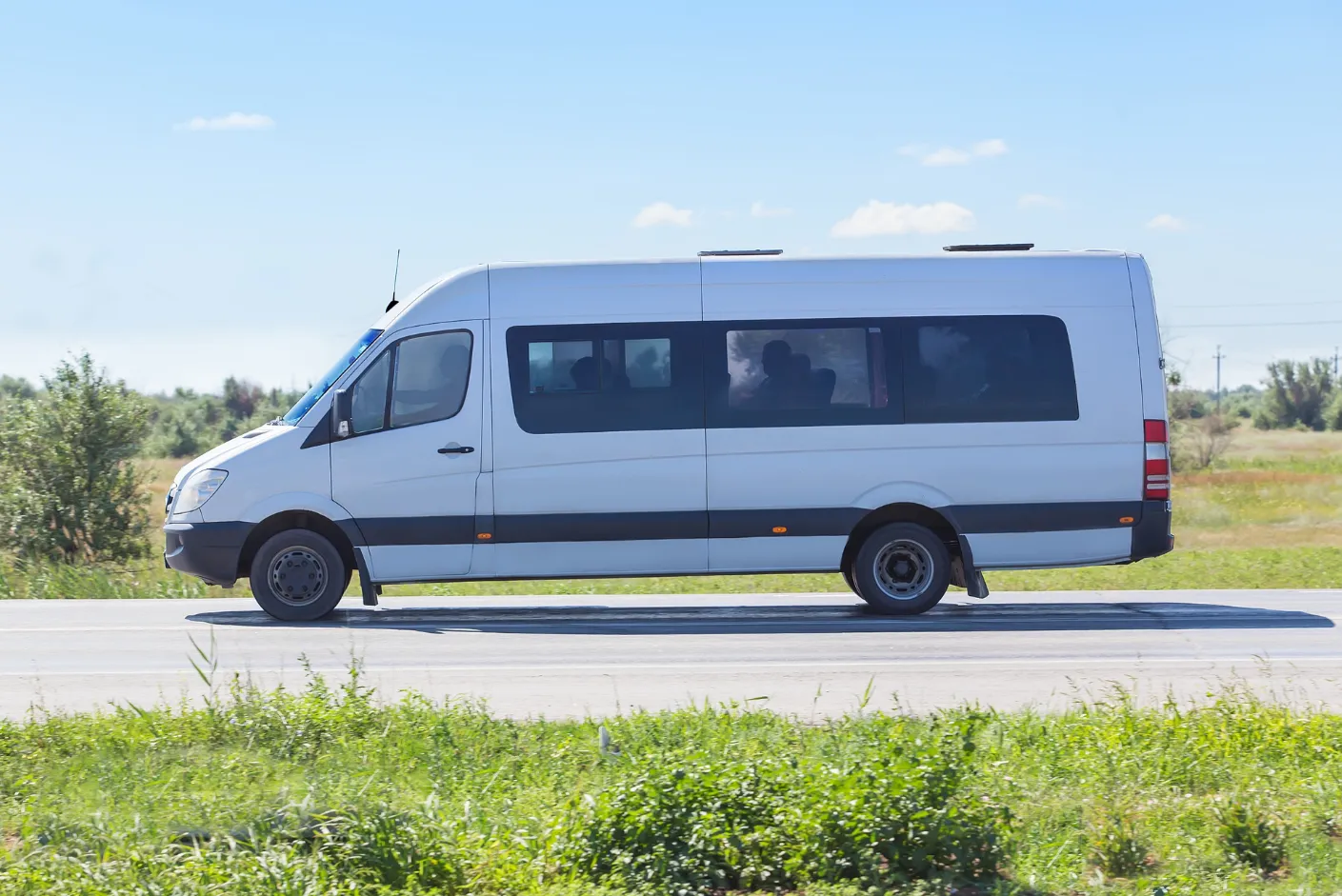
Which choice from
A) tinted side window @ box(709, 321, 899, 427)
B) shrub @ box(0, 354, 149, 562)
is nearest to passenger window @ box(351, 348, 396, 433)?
tinted side window @ box(709, 321, 899, 427)

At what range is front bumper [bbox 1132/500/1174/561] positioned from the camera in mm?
12359

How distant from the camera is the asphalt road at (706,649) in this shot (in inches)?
348

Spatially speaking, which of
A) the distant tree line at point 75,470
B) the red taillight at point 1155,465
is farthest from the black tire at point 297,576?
the distant tree line at point 75,470

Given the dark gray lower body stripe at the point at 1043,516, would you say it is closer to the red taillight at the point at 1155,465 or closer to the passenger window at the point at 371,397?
the red taillight at the point at 1155,465

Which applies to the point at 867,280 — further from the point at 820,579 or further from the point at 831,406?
the point at 820,579

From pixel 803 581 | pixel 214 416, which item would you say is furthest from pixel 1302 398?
pixel 803 581

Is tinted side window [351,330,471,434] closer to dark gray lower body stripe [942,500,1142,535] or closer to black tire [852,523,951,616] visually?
black tire [852,523,951,616]

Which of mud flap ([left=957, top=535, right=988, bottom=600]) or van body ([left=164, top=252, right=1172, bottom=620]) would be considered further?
mud flap ([left=957, top=535, right=988, bottom=600])

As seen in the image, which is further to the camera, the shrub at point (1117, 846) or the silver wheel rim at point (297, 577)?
the silver wheel rim at point (297, 577)

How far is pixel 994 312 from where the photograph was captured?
494 inches

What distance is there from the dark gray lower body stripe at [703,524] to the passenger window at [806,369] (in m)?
0.95

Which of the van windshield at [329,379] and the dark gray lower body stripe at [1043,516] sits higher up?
the van windshield at [329,379]

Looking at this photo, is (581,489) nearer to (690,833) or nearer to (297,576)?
(297,576)

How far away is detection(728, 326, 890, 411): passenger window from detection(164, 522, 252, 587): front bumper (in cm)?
433
